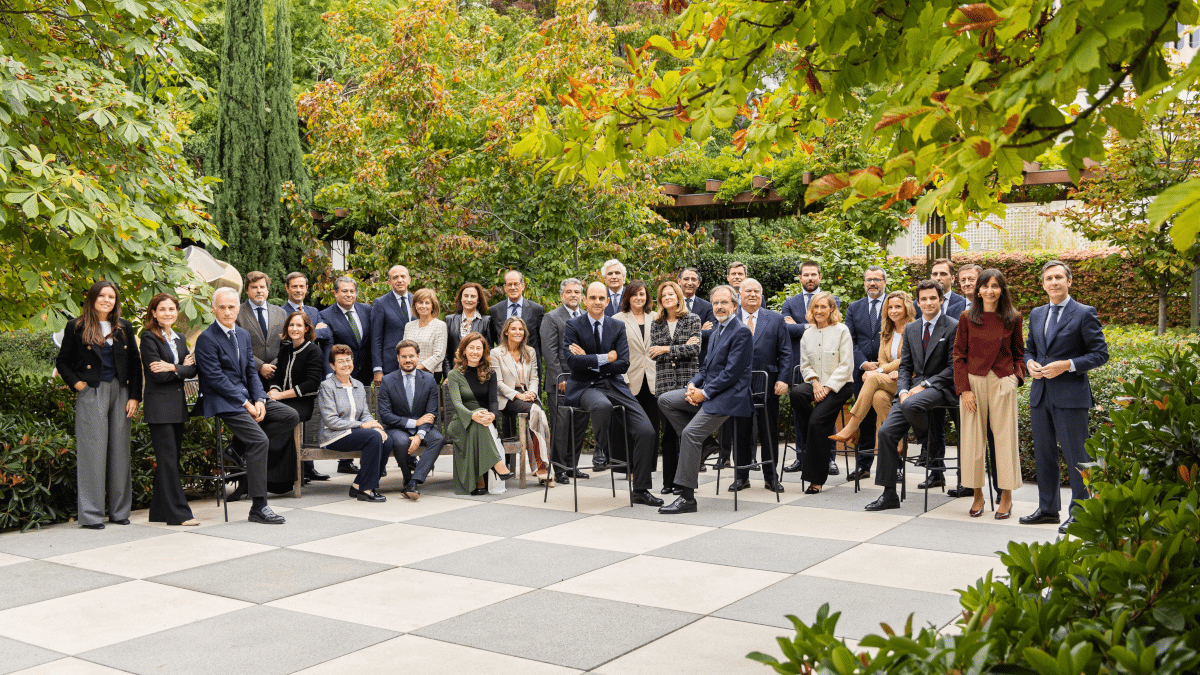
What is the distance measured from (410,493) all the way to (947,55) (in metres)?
7.11

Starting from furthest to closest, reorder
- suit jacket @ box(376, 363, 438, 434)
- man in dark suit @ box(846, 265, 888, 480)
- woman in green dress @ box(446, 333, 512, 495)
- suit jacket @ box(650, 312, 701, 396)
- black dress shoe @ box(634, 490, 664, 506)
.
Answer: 1. man in dark suit @ box(846, 265, 888, 480)
2. suit jacket @ box(376, 363, 438, 434)
3. woman in green dress @ box(446, 333, 512, 495)
4. suit jacket @ box(650, 312, 701, 396)
5. black dress shoe @ box(634, 490, 664, 506)

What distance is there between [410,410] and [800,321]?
4.05 meters

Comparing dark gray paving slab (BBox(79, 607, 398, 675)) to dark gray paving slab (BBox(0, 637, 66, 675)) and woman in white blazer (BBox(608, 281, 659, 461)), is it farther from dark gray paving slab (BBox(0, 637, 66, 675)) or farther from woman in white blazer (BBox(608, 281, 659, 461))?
woman in white blazer (BBox(608, 281, 659, 461))

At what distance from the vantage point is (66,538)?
7.16 meters

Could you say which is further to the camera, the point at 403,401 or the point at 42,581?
the point at 403,401

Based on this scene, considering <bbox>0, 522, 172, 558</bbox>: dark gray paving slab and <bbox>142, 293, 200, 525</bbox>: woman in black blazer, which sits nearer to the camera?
<bbox>0, 522, 172, 558</bbox>: dark gray paving slab

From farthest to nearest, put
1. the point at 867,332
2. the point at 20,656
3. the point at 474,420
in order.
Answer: the point at 867,332 < the point at 474,420 < the point at 20,656

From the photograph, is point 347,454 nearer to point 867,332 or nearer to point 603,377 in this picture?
point 603,377

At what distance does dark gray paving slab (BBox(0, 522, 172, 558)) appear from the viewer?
22.2 ft

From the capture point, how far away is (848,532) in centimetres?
716

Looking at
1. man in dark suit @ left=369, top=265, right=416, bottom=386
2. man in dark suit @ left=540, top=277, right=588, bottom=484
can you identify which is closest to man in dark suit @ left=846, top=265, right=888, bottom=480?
man in dark suit @ left=540, top=277, right=588, bottom=484

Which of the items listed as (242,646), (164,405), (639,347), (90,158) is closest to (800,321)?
(639,347)

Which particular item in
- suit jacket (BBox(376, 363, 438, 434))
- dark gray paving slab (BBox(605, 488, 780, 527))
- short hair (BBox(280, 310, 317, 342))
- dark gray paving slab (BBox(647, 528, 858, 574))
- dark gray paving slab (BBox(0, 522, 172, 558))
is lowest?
dark gray paving slab (BBox(647, 528, 858, 574))

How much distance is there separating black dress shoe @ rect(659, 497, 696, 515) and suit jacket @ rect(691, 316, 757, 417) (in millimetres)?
730
